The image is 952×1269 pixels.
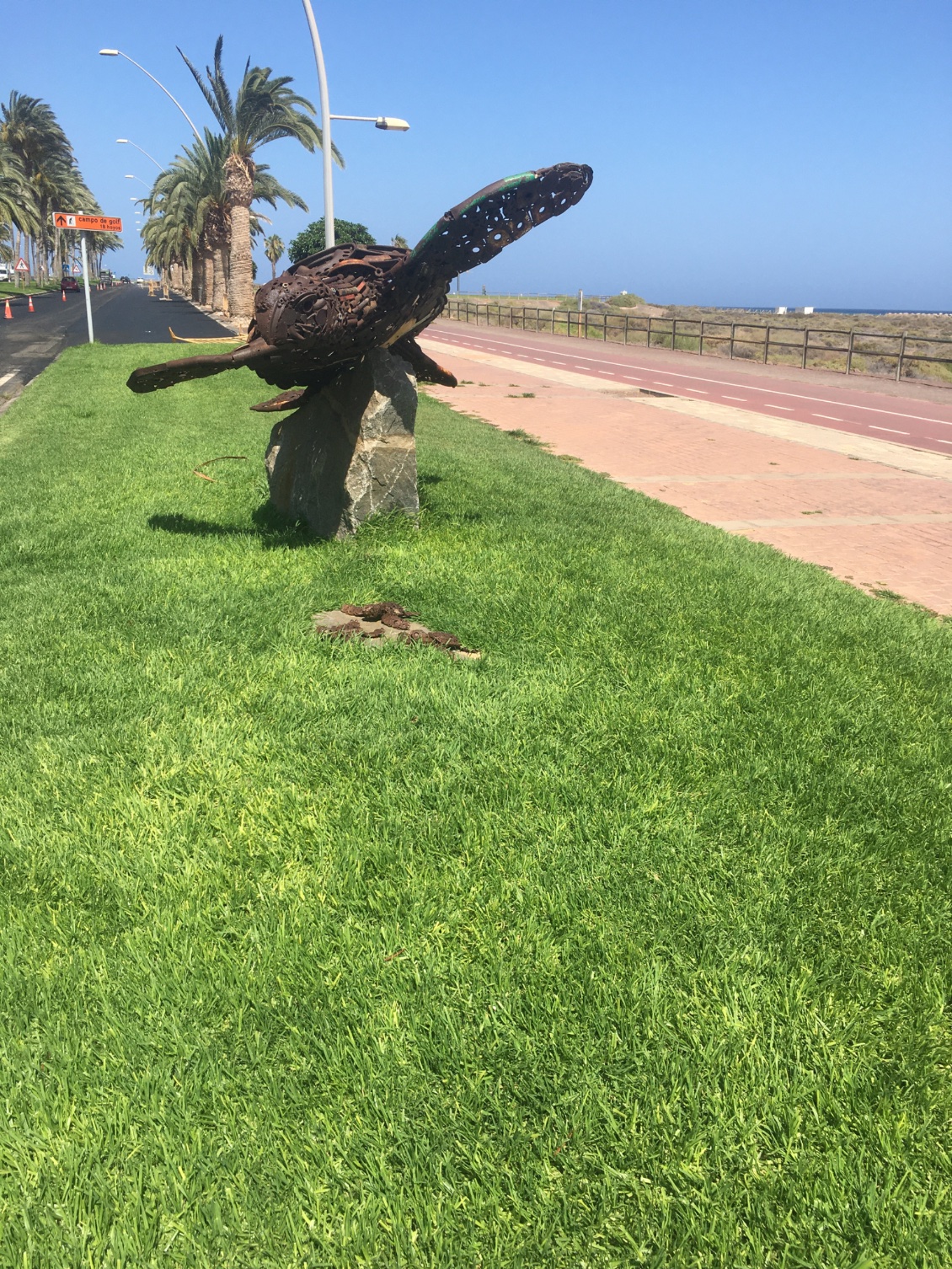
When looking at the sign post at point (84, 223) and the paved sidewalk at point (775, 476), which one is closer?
the paved sidewalk at point (775, 476)

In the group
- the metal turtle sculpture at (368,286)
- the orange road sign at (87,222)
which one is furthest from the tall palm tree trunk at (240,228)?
the metal turtle sculpture at (368,286)

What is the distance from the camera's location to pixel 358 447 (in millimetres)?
6105

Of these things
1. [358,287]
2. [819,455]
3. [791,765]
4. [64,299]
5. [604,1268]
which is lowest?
[604,1268]

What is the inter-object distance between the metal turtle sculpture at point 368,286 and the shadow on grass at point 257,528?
113 centimetres

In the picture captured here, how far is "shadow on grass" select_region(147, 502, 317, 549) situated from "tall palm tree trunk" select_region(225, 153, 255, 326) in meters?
26.1

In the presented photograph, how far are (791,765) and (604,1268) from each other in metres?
2.15

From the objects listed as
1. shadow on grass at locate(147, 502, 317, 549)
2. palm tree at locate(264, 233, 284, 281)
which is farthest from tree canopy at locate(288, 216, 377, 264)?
shadow on grass at locate(147, 502, 317, 549)

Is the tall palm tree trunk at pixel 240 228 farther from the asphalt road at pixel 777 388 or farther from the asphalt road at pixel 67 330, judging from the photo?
the asphalt road at pixel 777 388

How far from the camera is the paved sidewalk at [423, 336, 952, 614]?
7.64m

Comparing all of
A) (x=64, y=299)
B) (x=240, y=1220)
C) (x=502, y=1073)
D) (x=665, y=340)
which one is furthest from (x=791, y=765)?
(x=64, y=299)

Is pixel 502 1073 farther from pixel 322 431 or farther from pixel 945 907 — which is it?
pixel 322 431

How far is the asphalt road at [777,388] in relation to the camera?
16141 millimetres

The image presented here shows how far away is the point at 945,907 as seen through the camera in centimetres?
286

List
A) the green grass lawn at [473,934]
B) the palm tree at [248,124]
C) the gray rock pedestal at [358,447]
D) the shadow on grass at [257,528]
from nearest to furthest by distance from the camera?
1. the green grass lawn at [473,934]
2. the gray rock pedestal at [358,447]
3. the shadow on grass at [257,528]
4. the palm tree at [248,124]
